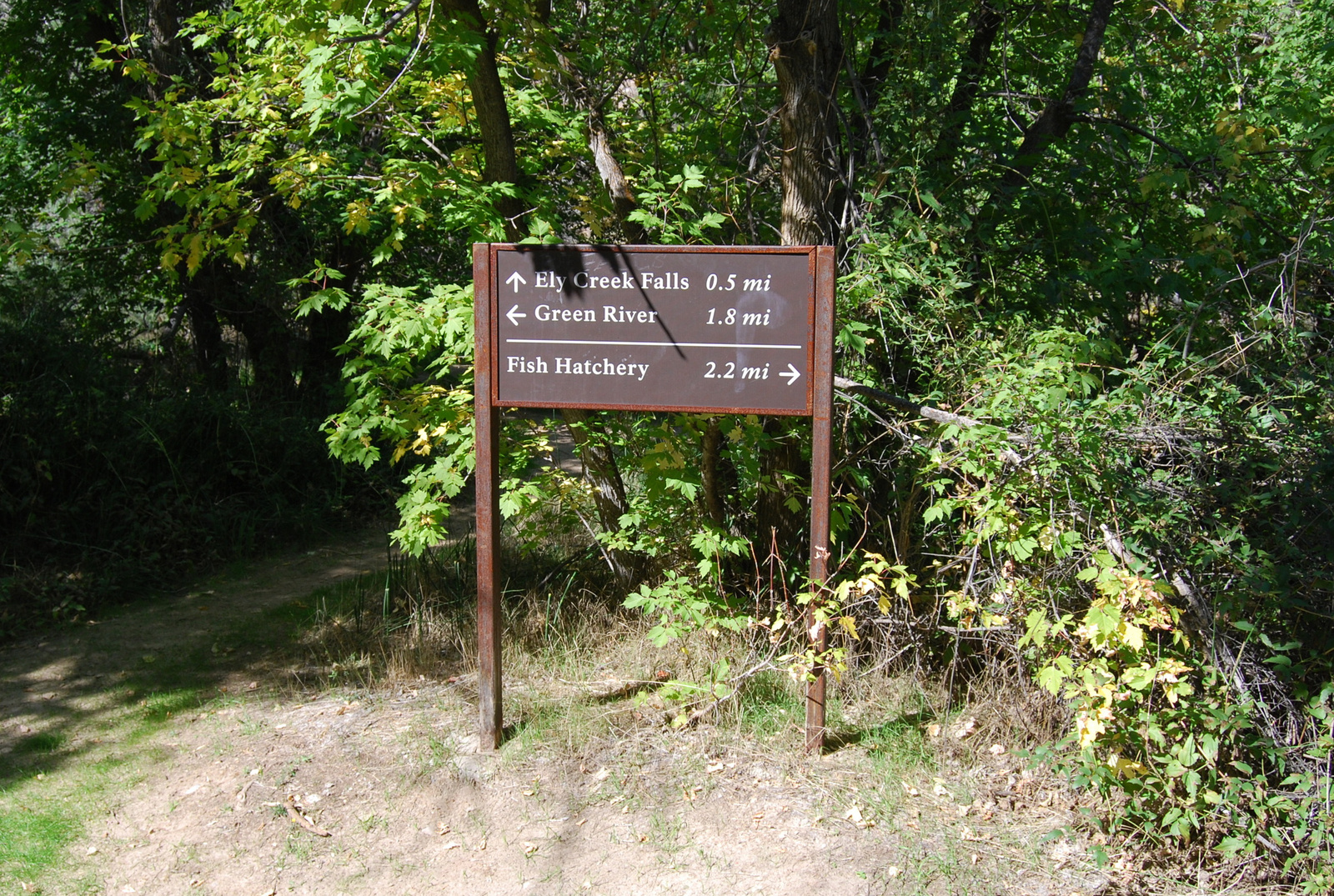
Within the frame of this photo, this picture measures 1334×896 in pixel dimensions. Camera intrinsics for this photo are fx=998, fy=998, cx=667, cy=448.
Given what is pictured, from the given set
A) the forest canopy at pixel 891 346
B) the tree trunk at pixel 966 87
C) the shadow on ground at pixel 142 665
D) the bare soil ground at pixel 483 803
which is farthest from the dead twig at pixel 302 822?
the tree trunk at pixel 966 87

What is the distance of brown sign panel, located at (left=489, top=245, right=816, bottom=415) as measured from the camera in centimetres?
404

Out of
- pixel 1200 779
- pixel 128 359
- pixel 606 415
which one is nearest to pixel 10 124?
pixel 128 359

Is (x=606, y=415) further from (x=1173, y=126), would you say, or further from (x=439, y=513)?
(x=1173, y=126)

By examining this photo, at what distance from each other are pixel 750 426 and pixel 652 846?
1.95 metres

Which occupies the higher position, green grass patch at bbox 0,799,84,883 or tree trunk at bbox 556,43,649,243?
tree trunk at bbox 556,43,649,243

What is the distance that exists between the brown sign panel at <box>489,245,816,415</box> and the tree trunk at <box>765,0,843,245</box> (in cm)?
121

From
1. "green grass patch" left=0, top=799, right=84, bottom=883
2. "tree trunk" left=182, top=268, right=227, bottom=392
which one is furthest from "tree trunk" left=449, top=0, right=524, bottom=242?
"tree trunk" left=182, top=268, right=227, bottom=392

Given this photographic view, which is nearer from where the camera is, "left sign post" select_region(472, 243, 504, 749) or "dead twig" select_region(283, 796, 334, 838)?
"dead twig" select_region(283, 796, 334, 838)

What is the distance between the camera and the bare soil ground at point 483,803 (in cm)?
370

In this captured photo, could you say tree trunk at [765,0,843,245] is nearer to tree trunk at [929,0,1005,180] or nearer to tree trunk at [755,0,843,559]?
tree trunk at [755,0,843,559]

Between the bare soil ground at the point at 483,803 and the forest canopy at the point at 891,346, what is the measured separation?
50 centimetres

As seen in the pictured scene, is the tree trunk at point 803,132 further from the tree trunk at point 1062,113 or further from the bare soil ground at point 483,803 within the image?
the bare soil ground at point 483,803

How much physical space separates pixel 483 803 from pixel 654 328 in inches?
82.5

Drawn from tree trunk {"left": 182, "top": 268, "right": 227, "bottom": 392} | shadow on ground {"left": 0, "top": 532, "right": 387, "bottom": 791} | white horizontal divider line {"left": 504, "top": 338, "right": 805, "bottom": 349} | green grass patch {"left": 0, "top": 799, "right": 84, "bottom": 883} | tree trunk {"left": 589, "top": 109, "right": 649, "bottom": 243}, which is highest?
tree trunk {"left": 589, "top": 109, "right": 649, "bottom": 243}
